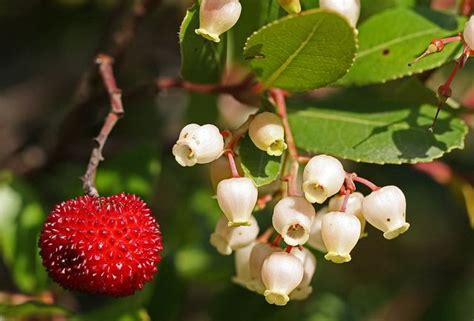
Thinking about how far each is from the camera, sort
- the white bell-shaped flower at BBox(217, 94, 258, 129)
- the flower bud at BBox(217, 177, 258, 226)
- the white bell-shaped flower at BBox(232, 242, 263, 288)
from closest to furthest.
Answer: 1. the flower bud at BBox(217, 177, 258, 226)
2. the white bell-shaped flower at BBox(232, 242, 263, 288)
3. the white bell-shaped flower at BBox(217, 94, 258, 129)

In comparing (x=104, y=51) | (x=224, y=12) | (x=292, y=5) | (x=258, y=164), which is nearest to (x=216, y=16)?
(x=224, y=12)

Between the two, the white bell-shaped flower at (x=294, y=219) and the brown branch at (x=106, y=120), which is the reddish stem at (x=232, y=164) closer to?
Answer: the white bell-shaped flower at (x=294, y=219)

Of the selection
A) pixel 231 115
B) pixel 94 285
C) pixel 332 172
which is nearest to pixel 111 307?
pixel 94 285

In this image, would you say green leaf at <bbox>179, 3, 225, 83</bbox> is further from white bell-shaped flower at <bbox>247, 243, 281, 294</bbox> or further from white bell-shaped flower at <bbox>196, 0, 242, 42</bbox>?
white bell-shaped flower at <bbox>247, 243, 281, 294</bbox>

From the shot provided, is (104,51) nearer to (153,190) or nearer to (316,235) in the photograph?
(153,190)

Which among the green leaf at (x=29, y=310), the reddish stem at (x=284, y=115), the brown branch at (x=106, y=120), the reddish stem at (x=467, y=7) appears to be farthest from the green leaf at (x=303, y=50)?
the green leaf at (x=29, y=310)

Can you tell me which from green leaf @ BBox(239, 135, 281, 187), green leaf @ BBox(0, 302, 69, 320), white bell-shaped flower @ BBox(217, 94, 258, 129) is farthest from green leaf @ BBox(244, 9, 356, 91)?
white bell-shaped flower @ BBox(217, 94, 258, 129)
